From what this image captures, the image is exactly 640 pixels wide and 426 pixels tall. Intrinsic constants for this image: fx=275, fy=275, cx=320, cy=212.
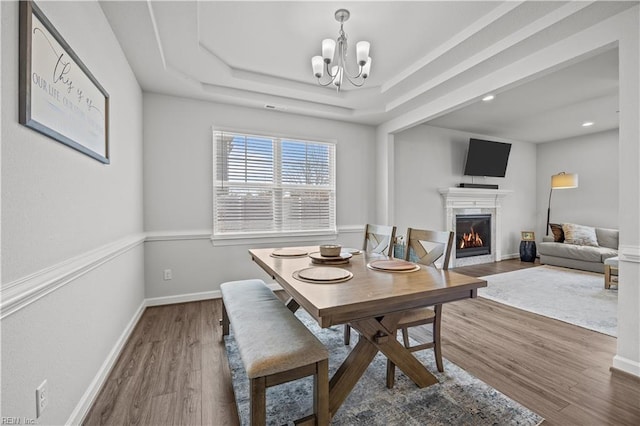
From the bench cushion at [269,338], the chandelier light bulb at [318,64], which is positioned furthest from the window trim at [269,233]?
the bench cushion at [269,338]

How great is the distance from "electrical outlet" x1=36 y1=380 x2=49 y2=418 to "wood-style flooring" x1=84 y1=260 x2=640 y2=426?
0.45 m

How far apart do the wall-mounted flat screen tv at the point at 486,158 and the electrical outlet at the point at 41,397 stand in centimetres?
588

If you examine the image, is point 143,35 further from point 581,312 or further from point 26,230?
point 581,312

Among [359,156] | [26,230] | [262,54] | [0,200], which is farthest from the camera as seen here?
[359,156]

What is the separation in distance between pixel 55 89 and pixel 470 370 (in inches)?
113

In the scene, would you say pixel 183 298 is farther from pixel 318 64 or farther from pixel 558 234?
pixel 558 234

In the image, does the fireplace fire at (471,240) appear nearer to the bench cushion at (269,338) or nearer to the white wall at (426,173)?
the white wall at (426,173)

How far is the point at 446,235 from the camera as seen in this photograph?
1909 millimetres

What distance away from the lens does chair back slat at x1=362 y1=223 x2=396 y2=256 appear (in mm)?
2412

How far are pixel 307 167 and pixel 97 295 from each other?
9.17ft

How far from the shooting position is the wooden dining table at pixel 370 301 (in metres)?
1.16

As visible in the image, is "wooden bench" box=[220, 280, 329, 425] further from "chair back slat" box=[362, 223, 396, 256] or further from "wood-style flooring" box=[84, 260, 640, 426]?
"chair back slat" box=[362, 223, 396, 256]

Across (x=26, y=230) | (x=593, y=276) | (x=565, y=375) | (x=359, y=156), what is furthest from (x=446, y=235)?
(x=593, y=276)

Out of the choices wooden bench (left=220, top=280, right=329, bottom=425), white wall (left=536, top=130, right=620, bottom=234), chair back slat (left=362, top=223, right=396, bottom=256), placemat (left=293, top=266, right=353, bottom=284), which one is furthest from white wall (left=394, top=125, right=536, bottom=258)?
wooden bench (left=220, top=280, right=329, bottom=425)
